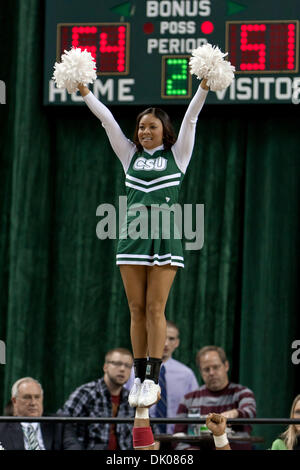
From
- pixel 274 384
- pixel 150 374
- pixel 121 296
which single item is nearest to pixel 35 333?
pixel 121 296

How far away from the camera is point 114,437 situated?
232 inches

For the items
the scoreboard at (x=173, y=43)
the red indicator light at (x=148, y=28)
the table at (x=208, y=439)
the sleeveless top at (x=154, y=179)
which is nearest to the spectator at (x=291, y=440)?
the table at (x=208, y=439)

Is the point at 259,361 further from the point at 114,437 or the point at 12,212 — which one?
the point at 12,212

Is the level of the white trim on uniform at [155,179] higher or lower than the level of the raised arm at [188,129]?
lower

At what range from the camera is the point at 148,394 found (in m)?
3.93

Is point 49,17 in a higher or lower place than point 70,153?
higher

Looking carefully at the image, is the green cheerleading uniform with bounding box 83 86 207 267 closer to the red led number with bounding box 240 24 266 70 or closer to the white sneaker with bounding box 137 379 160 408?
the white sneaker with bounding box 137 379 160 408

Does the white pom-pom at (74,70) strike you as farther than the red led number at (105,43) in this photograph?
No

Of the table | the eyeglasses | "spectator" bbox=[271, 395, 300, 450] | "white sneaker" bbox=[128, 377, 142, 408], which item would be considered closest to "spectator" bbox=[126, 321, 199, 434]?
the eyeglasses

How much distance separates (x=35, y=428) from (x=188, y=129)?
2.19 metres

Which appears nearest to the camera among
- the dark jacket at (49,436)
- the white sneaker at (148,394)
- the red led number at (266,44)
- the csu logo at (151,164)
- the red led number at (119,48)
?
the white sneaker at (148,394)

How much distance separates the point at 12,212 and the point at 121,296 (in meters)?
0.91

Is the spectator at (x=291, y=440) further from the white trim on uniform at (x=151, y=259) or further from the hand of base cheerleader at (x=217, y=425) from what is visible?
the white trim on uniform at (x=151, y=259)

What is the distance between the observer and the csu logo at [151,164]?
4023mm
